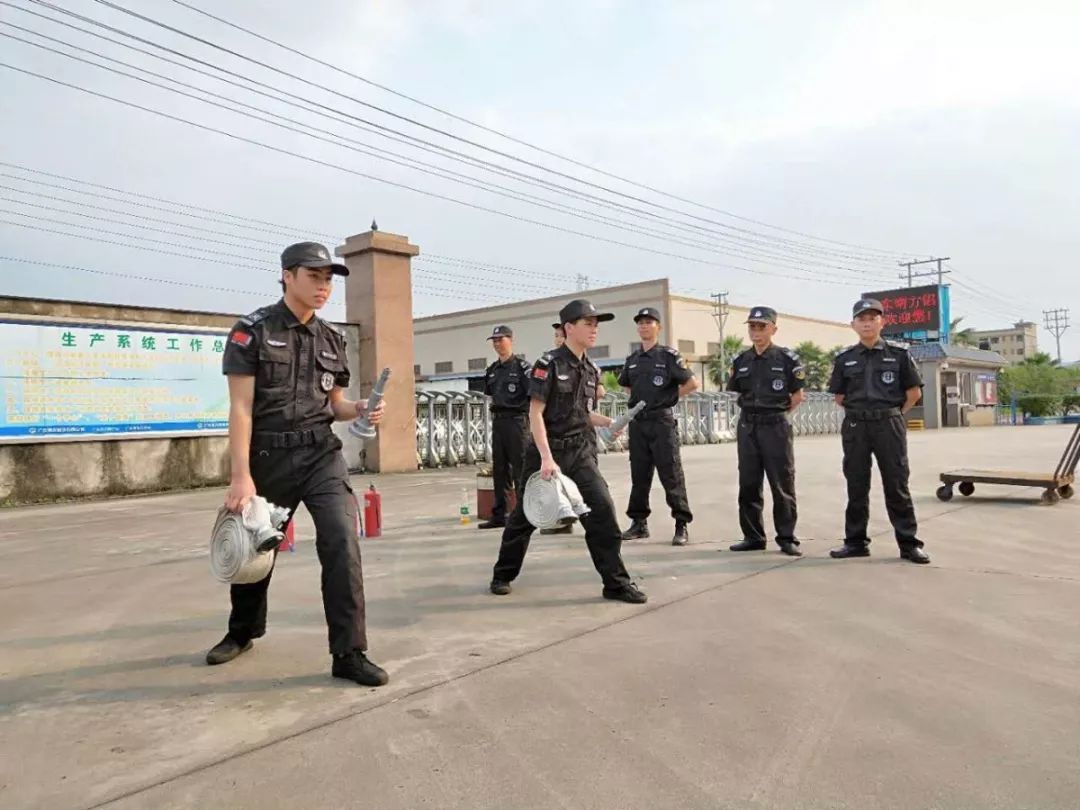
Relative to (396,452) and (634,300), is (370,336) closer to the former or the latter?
(396,452)

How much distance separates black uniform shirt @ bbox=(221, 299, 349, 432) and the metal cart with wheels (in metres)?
7.88

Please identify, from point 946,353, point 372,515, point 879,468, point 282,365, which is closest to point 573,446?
point 282,365

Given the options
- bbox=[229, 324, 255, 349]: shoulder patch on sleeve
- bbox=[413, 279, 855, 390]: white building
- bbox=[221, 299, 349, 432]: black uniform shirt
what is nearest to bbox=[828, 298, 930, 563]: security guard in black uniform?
bbox=[221, 299, 349, 432]: black uniform shirt

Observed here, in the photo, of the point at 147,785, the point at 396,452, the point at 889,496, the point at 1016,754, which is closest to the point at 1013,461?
the point at 889,496

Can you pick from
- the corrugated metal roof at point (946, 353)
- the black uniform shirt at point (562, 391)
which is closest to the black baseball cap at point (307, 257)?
the black uniform shirt at point (562, 391)

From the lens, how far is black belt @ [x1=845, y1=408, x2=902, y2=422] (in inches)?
250

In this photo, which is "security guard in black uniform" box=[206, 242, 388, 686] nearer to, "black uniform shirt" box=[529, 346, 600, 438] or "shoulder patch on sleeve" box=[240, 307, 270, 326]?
"shoulder patch on sleeve" box=[240, 307, 270, 326]

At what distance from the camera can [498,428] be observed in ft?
27.1

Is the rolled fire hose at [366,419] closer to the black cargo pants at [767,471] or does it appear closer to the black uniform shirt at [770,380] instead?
the black uniform shirt at [770,380]

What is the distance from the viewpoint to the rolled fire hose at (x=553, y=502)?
468 centimetres

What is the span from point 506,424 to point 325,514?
178 inches

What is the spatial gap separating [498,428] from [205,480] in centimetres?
731

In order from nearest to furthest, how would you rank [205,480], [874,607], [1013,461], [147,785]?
[147,785] < [874,607] < [205,480] < [1013,461]

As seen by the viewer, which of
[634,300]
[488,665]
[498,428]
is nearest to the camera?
[488,665]
